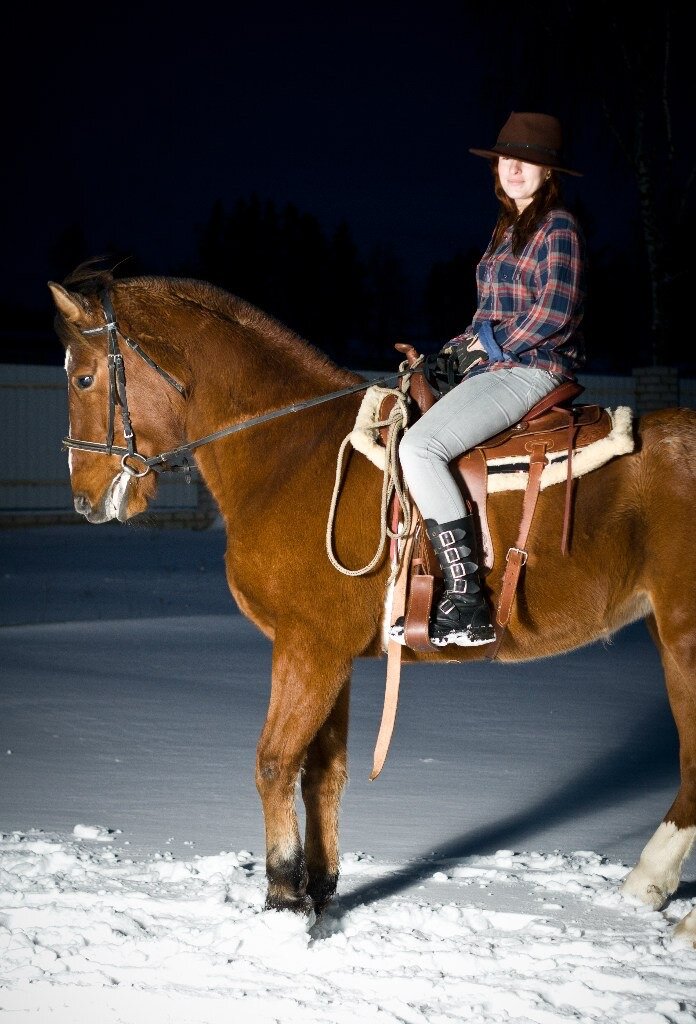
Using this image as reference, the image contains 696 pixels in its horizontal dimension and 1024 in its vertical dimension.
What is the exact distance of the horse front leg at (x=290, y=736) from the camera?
13.0 ft

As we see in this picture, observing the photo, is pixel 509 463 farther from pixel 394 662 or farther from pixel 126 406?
pixel 126 406

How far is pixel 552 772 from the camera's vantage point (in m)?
6.53

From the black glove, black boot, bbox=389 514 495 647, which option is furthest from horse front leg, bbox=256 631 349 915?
the black glove

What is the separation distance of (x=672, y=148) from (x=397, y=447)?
1530cm

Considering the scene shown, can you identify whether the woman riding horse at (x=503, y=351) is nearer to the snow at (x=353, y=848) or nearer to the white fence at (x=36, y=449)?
the snow at (x=353, y=848)

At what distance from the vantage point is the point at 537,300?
407cm

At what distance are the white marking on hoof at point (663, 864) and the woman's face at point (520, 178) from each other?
239 cm

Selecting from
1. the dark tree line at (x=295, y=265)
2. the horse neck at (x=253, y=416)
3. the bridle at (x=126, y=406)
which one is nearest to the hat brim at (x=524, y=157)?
the bridle at (x=126, y=406)

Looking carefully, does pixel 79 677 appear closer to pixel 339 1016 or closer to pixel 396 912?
pixel 396 912

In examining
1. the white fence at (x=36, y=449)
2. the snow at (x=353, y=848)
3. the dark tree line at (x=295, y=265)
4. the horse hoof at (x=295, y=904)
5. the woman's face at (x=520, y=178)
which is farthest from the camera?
the dark tree line at (x=295, y=265)

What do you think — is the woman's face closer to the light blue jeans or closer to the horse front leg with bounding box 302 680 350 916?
the light blue jeans

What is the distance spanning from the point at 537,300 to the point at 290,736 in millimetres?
1716

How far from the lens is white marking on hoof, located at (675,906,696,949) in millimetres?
4117

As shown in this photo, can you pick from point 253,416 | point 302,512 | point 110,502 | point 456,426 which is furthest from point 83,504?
point 456,426
